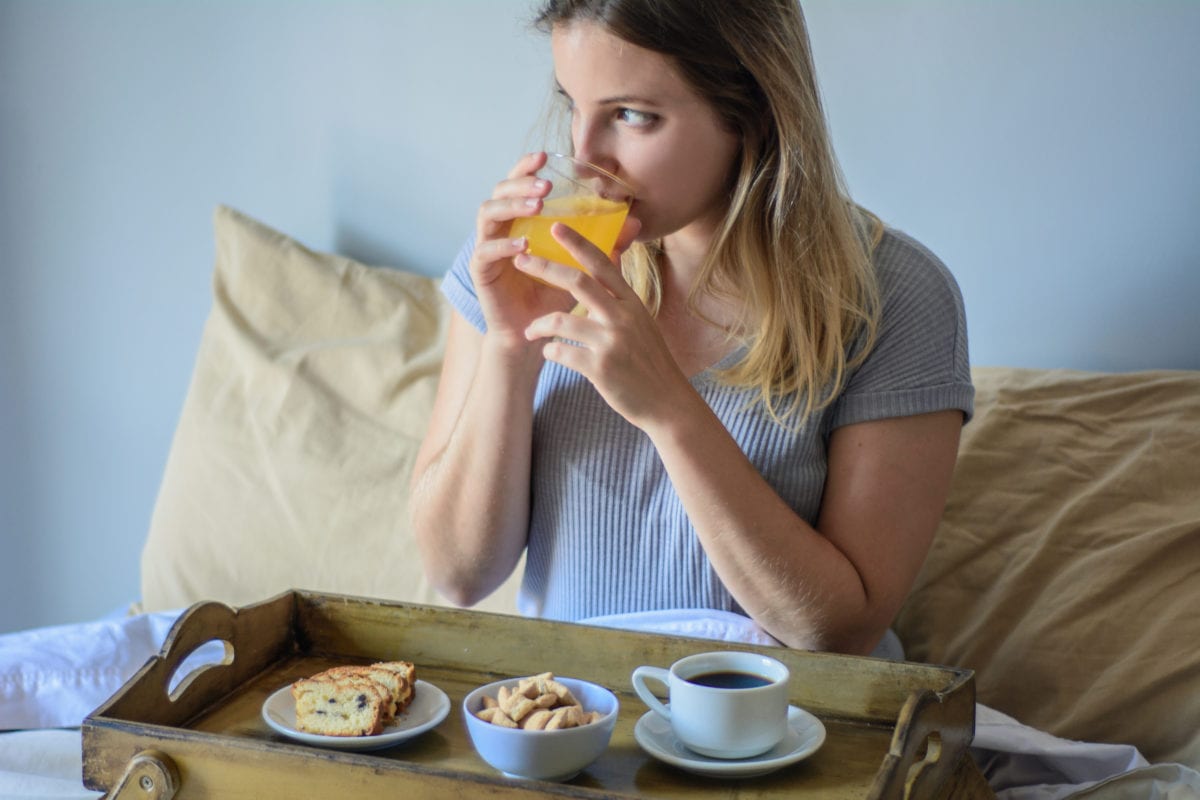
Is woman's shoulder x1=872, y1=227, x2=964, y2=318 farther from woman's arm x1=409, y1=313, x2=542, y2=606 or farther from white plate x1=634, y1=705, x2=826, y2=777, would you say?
white plate x1=634, y1=705, x2=826, y2=777

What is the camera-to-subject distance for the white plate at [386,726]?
91 centimetres

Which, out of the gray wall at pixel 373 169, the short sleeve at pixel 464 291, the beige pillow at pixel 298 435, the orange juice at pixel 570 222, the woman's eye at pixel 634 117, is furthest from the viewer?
the beige pillow at pixel 298 435

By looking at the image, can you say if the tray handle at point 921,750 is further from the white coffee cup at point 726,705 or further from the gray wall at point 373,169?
the gray wall at point 373,169

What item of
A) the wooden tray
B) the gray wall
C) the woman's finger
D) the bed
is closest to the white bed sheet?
the bed

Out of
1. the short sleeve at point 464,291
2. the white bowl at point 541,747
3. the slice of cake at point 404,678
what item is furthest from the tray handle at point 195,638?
the short sleeve at point 464,291

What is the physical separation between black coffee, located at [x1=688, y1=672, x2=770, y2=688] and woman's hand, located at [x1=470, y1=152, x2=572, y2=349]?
40 cm

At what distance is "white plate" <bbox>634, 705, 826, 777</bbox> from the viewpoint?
0.88 metres

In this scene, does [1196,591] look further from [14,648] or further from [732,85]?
[14,648]

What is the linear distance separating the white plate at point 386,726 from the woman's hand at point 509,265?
364 millimetres

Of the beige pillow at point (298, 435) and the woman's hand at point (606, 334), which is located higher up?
the woman's hand at point (606, 334)

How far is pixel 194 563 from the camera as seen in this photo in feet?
5.71

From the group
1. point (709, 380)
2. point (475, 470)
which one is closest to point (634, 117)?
point (709, 380)

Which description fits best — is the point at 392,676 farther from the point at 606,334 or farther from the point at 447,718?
the point at 606,334

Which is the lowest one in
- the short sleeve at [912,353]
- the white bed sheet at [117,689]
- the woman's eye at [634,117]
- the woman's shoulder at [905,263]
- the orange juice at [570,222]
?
the white bed sheet at [117,689]
